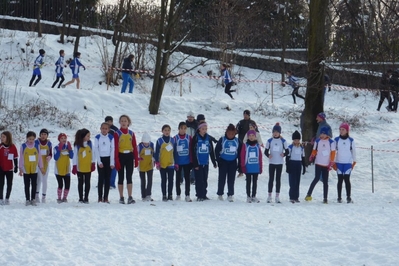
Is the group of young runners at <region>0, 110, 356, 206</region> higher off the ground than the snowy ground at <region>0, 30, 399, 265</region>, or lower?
higher

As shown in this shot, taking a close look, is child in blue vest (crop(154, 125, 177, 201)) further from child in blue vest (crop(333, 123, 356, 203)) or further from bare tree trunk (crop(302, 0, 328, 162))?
bare tree trunk (crop(302, 0, 328, 162))

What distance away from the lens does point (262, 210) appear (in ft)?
41.8

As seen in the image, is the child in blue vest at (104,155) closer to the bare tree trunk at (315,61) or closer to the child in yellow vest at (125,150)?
the child in yellow vest at (125,150)

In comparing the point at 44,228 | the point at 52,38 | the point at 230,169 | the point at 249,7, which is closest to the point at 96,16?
the point at 52,38

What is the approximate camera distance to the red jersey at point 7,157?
1333 cm

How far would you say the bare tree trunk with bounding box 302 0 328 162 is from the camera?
1914 cm

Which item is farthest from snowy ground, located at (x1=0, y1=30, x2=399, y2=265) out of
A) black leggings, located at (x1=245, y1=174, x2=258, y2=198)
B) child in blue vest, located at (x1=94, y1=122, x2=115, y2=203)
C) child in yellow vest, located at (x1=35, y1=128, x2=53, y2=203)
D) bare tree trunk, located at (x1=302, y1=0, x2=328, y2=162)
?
bare tree trunk, located at (x1=302, y1=0, x2=328, y2=162)

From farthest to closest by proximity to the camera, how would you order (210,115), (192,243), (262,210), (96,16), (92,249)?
1. (96,16)
2. (210,115)
3. (262,210)
4. (192,243)
5. (92,249)

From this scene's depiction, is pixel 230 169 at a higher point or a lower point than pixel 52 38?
lower

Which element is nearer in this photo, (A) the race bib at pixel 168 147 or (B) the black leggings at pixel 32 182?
(B) the black leggings at pixel 32 182

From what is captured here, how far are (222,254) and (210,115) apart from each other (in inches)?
649

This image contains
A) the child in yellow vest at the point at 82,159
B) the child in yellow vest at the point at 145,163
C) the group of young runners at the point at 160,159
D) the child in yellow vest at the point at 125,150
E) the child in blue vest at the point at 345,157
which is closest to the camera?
the group of young runners at the point at 160,159

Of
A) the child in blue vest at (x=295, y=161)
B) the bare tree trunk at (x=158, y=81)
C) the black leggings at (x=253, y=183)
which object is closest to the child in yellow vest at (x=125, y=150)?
the black leggings at (x=253, y=183)

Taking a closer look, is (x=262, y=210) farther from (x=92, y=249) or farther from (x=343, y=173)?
(x=92, y=249)
